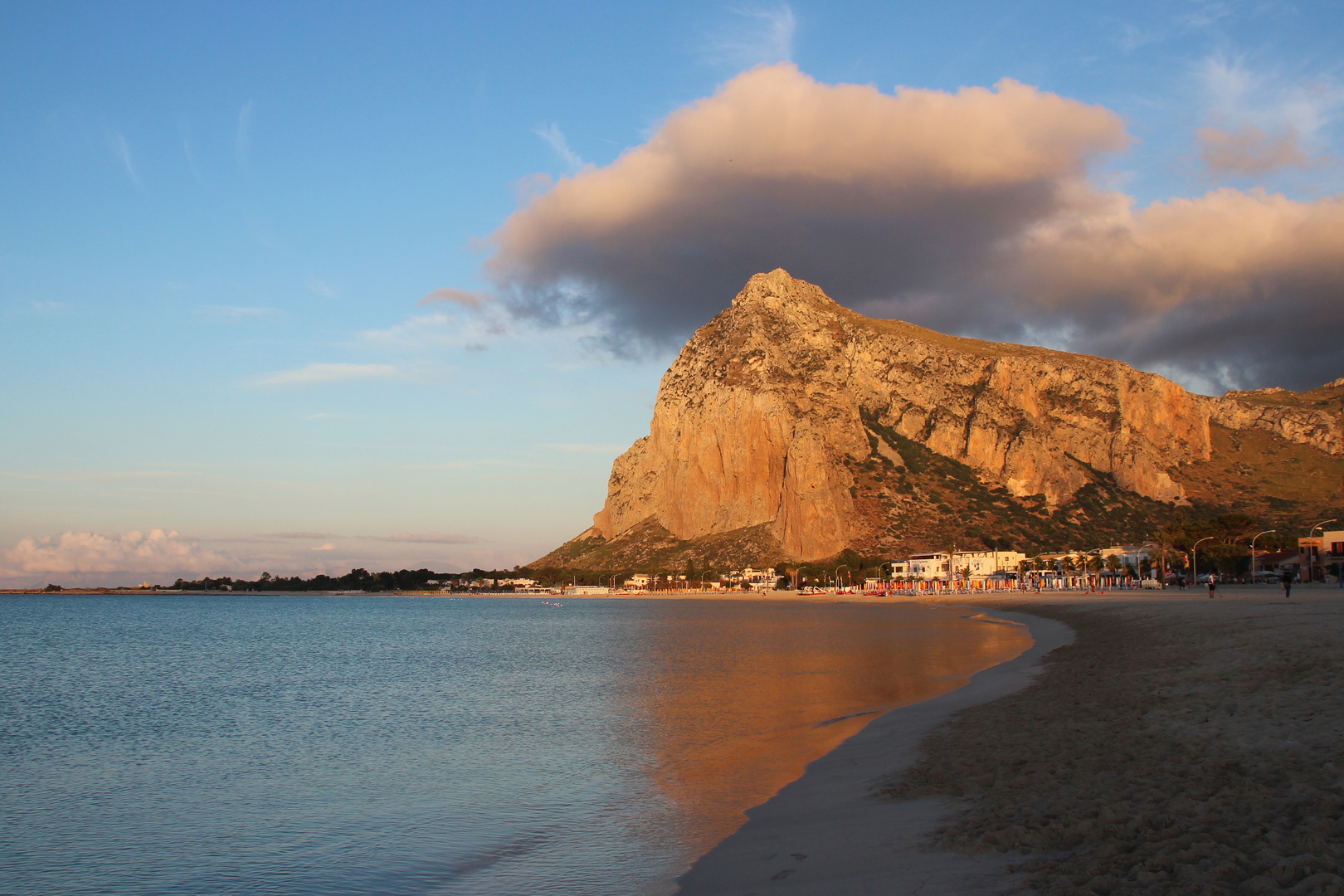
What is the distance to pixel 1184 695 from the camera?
1692 centimetres

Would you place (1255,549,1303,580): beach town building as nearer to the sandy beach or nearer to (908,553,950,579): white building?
(908,553,950,579): white building

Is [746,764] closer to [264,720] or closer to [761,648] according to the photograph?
[264,720]

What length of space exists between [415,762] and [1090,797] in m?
14.3

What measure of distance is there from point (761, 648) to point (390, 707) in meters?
25.1

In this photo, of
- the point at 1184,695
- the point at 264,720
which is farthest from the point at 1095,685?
the point at 264,720

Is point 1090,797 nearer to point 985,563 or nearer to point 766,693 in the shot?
point 766,693

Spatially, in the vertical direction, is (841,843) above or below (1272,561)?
above

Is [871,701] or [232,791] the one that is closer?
[232,791]

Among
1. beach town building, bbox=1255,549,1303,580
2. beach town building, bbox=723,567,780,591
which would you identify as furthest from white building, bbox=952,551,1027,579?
beach town building, bbox=1255,549,1303,580

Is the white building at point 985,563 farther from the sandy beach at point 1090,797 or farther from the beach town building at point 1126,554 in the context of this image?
the sandy beach at point 1090,797

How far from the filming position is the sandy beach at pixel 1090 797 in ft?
26.7

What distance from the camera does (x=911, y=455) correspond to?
189m

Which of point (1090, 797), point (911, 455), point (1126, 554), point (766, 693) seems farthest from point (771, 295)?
point (1090, 797)

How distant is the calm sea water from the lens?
485 inches
